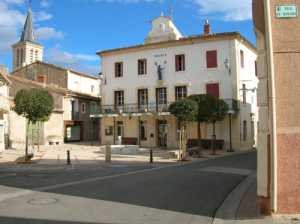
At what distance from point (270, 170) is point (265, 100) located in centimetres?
124

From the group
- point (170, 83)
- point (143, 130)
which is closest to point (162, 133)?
point (143, 130)

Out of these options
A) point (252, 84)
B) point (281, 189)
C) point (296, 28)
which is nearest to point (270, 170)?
point (281, 189)

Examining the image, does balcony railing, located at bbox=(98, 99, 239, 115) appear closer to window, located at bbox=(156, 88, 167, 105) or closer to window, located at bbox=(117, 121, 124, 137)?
window, located at bbox=(156, 88, 167, 105)

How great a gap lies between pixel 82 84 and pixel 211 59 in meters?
20.5

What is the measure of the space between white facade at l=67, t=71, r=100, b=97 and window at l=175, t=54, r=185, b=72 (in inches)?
602

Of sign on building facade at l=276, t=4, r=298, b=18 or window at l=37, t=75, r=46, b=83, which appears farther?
window at l=37, t=75, r=46, b=83

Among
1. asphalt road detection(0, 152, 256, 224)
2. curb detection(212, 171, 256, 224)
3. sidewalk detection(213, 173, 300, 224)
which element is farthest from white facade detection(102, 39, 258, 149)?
sidewalk detection(213, 173, 300, 224)

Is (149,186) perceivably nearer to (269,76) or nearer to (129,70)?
(269,76)

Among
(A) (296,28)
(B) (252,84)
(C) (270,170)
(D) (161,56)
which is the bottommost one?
(C) (270,170)

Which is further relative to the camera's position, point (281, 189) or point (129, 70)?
point (129, 70)

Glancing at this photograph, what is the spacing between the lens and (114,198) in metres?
8.99

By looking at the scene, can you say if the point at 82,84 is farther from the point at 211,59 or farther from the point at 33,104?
the point at 33,104

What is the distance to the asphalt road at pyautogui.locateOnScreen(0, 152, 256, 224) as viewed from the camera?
703 centimetres

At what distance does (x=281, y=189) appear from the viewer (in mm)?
6492
